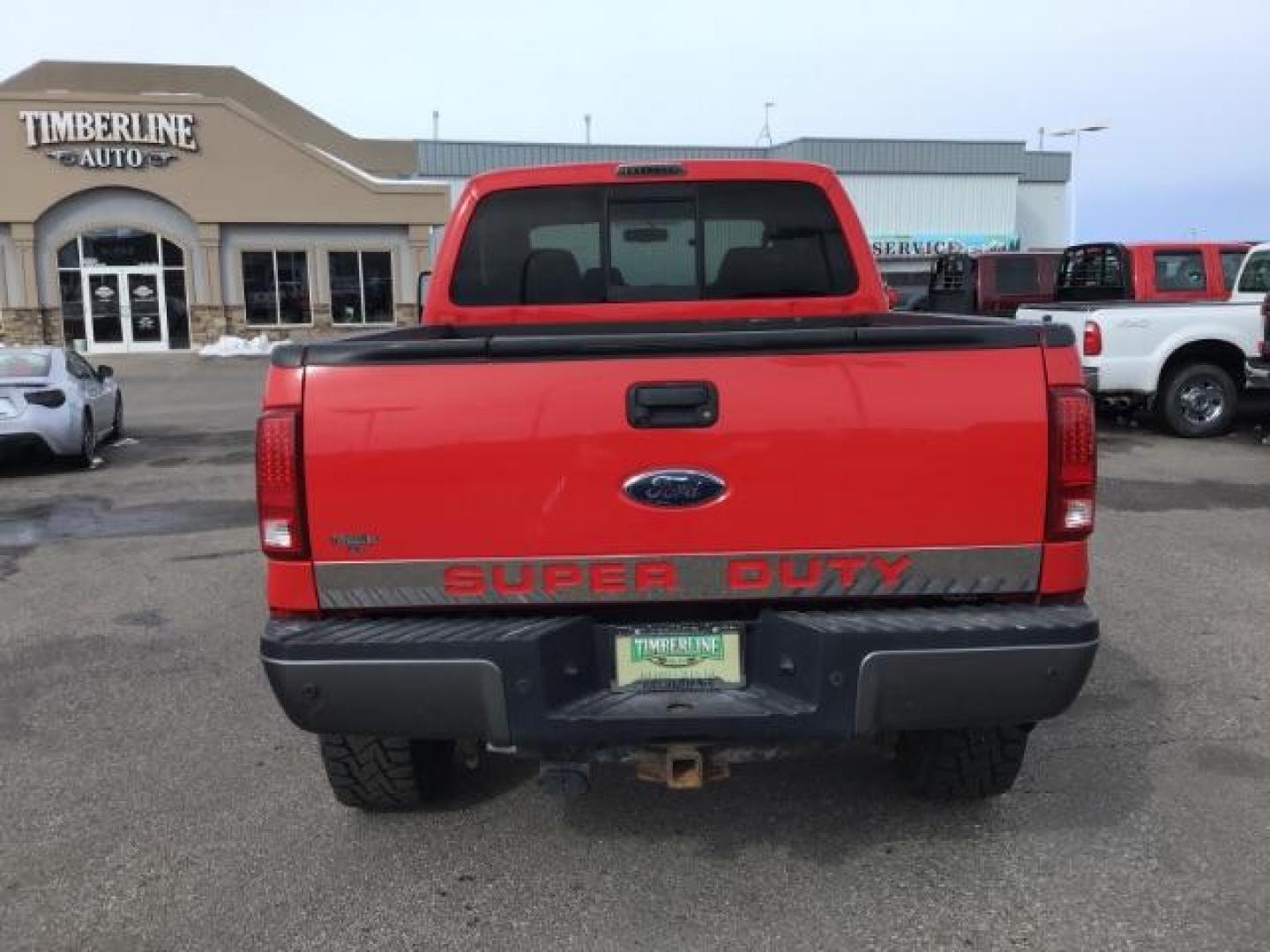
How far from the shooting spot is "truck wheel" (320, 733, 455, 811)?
352 cm

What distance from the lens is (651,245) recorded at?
15.2 ft

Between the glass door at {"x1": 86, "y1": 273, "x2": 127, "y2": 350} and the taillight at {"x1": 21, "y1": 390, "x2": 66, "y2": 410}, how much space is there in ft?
72.0

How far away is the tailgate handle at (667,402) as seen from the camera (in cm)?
287

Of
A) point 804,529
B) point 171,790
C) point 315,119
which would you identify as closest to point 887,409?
point 804,529

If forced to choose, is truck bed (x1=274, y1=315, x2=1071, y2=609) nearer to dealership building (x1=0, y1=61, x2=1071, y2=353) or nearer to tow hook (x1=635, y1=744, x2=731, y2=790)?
tow hook (x1=635, y1=744, x2=731, y2=790)

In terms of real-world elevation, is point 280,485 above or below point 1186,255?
below

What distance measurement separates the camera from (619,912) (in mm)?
3152

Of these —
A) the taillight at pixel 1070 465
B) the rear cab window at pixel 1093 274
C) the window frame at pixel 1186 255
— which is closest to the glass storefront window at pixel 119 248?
the rear cab window at pixel 1093 274

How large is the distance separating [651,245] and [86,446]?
9117mm

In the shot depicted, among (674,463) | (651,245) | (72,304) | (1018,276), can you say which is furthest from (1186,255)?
(72,304)

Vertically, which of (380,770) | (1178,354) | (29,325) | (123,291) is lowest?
(380,770)

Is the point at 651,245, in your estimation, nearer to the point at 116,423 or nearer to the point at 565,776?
the point at 565,776

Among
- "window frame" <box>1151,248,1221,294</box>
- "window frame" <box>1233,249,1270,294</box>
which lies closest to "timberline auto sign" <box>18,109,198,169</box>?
"window frame" <box>1151,248,1221,294</box>

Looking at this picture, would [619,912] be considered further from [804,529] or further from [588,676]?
[804,529]
